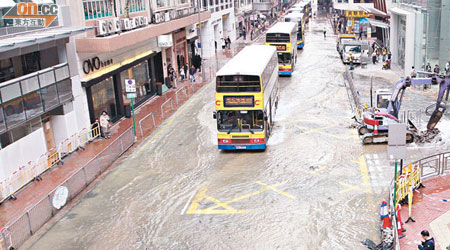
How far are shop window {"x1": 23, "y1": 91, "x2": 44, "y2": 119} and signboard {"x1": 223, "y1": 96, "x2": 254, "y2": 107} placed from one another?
7638mm

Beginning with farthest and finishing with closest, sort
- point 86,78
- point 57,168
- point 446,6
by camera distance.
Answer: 1. point 446,6
2. point 86,78
3. point 57,168

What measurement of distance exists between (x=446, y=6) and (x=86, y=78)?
23.3 meters

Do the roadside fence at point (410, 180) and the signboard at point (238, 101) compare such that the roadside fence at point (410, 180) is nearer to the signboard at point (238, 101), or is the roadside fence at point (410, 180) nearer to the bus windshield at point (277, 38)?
the signboard at point (238, 101)

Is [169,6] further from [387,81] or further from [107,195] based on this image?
[107,195]

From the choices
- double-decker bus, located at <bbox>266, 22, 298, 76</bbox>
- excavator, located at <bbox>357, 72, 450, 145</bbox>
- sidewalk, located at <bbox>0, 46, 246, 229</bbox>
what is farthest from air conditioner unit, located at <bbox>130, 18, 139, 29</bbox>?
double-decker bus, located at <bbox>266, 22, 298, 76</bbox>

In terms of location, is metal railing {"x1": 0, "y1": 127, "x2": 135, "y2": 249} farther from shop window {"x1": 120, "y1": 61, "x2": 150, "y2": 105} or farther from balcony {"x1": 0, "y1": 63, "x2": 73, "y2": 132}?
shop window {"x1": 120, "y1": 61, "x2": 150, "y2": 105}

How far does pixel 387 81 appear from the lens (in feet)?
123

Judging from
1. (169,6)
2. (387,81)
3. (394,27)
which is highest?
(169,6)

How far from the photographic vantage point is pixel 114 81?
97.9ft

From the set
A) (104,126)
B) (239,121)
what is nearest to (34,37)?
(104,126)

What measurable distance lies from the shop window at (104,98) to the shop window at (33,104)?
19.1ft

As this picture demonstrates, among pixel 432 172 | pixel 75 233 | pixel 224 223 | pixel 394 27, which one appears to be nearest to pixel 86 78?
pixel 75 233

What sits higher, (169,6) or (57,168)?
(169,6)

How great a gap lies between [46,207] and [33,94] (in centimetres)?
593
